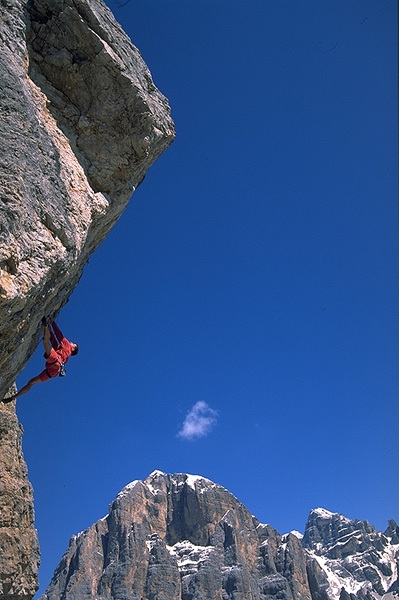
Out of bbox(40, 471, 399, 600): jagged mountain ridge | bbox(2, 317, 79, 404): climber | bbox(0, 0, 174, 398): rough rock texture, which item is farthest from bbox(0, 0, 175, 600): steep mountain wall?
bbox(40, 471, 399, 600): jagged mountain ridge

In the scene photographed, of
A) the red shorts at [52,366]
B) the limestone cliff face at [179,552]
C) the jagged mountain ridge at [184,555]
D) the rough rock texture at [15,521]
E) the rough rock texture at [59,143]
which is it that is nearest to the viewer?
the rough rock texture at [59,143]

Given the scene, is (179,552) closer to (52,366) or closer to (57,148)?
(52,366)

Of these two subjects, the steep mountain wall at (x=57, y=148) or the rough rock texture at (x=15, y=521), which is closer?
the steep mountain wall at (x=57, y=148)

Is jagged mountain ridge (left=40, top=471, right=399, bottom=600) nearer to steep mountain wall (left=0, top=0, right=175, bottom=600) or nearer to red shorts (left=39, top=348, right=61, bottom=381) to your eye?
→ steep mountain wall (left=0, top=0, right=175, bottom=600)

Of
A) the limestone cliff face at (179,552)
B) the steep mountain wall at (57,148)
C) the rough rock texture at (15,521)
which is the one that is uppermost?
the limestone cliff face at (179,552)

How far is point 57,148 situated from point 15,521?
38.6 ft

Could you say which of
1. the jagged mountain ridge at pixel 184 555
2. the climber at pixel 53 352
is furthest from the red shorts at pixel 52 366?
the jagged mountain ridge at pixel 184 555

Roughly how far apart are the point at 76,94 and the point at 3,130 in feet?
12.5

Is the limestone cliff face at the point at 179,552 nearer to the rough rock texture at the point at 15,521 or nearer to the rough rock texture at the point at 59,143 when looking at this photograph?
the rough rock texture at the point at 15,521

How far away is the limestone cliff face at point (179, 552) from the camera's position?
151 meters

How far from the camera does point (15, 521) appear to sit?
15.9 m

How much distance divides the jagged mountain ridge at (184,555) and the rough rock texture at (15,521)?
151 meters

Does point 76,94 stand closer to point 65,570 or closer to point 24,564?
point 24,564

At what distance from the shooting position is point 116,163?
12750 mm
